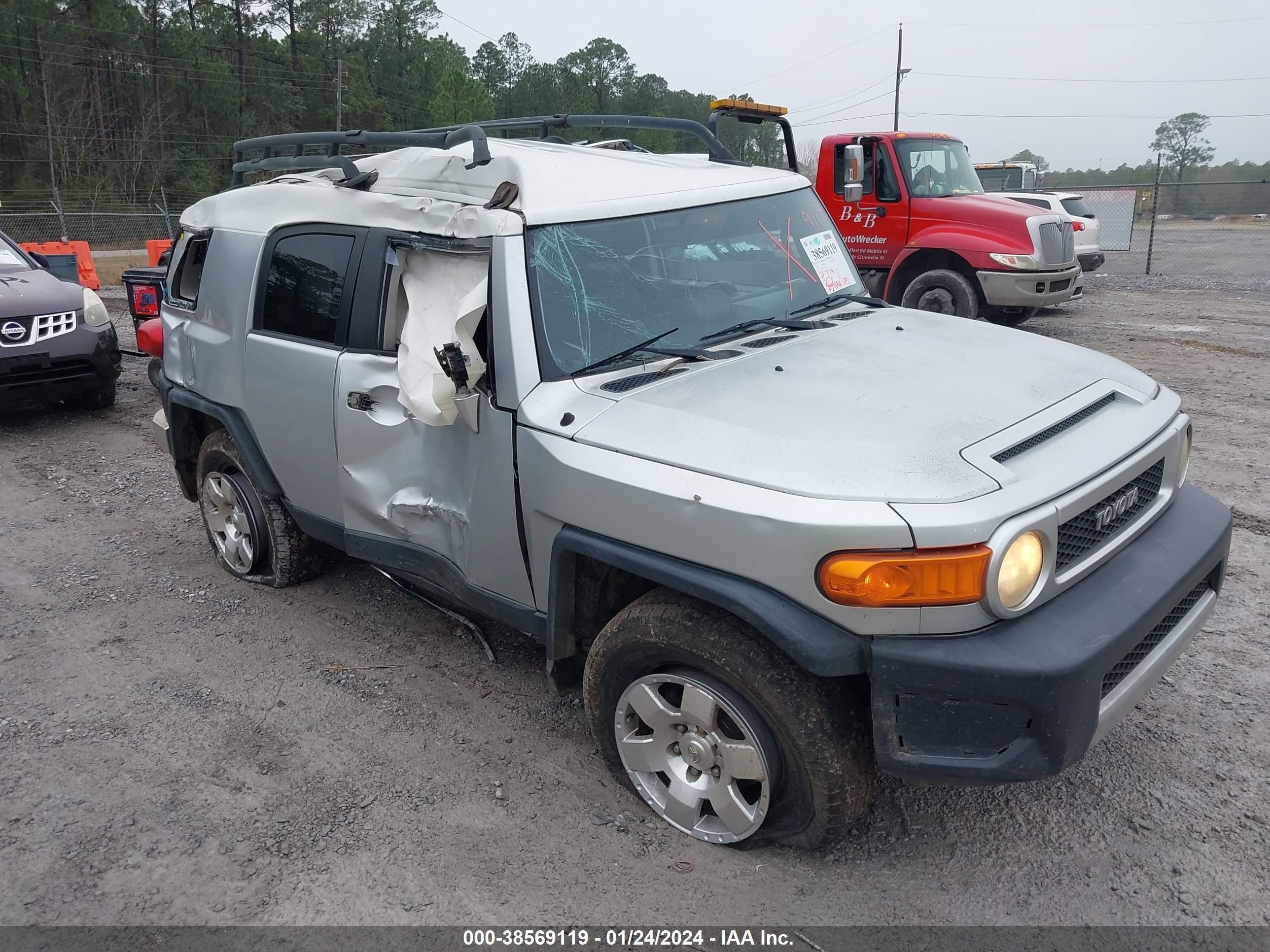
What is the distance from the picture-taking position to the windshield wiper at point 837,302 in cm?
389

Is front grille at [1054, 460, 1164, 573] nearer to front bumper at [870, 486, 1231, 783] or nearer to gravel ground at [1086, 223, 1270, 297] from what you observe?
front bumper at [870, 486, 1231, 783]

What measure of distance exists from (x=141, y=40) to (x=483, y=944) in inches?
2625

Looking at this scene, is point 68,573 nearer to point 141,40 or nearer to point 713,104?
point 713,104

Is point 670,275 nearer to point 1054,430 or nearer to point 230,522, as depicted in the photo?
point 1054,430

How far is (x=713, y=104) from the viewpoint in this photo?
5.45 metres

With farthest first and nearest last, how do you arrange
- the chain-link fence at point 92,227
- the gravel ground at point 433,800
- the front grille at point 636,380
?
the chain-link fence at point 92,227 < the front grille at point 636,380 < the gravel ground at point 433,800

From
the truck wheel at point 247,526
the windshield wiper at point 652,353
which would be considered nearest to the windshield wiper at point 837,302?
the windshield wiper at point 652,353

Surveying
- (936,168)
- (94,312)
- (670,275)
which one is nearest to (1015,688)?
(670,275)

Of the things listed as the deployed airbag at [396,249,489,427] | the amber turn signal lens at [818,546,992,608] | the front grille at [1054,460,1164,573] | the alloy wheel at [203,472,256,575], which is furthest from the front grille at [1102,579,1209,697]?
the alloy wheel at [203,472,256,575]

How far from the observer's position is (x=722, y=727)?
279cm

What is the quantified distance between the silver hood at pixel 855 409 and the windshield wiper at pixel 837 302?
0.25m

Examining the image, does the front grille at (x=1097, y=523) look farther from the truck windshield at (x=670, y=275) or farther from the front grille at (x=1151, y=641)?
the truck windshield at (x=670, y=275)

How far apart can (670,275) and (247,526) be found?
2.60 metres

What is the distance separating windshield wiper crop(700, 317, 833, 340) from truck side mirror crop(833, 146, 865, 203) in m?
6.23
